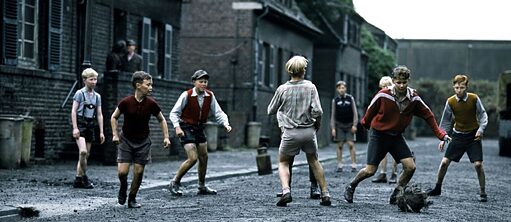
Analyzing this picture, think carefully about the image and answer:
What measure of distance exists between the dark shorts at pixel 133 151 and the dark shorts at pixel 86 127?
2.81 m

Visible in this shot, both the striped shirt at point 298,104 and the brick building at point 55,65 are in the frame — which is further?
the brick building at point 55,65

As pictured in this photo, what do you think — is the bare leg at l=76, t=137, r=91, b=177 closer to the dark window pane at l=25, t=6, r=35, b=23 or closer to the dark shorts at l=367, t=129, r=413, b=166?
the dark shorts at l=367, t=129, r=413, b=166

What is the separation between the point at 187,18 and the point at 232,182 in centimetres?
2489

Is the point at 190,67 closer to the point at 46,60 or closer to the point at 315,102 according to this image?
the point at 46,60

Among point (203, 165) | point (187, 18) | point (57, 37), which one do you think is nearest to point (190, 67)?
point (187, 18)

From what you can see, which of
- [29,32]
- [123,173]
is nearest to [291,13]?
[29,32]

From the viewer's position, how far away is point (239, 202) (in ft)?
44.4

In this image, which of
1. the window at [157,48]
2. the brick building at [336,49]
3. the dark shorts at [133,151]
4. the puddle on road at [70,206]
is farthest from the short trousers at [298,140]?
the brick building at [336,49]

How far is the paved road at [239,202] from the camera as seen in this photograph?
38.2 ft

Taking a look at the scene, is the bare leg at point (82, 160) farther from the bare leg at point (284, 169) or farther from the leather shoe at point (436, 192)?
the leather shoe at point (436, 192)

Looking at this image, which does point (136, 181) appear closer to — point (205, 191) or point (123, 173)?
point (123, 173)

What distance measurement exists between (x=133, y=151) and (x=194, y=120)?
6.60 feet

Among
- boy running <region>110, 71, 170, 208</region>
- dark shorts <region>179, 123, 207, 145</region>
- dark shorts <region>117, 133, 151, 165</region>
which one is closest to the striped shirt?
boy running <region>110, 71, 170, 208</region>

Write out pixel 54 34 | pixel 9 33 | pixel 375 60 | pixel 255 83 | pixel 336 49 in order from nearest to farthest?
pixel 9 33 → pixel 54 34 → pixel 255 83 → pixel 336 49 → pixel 375 60
